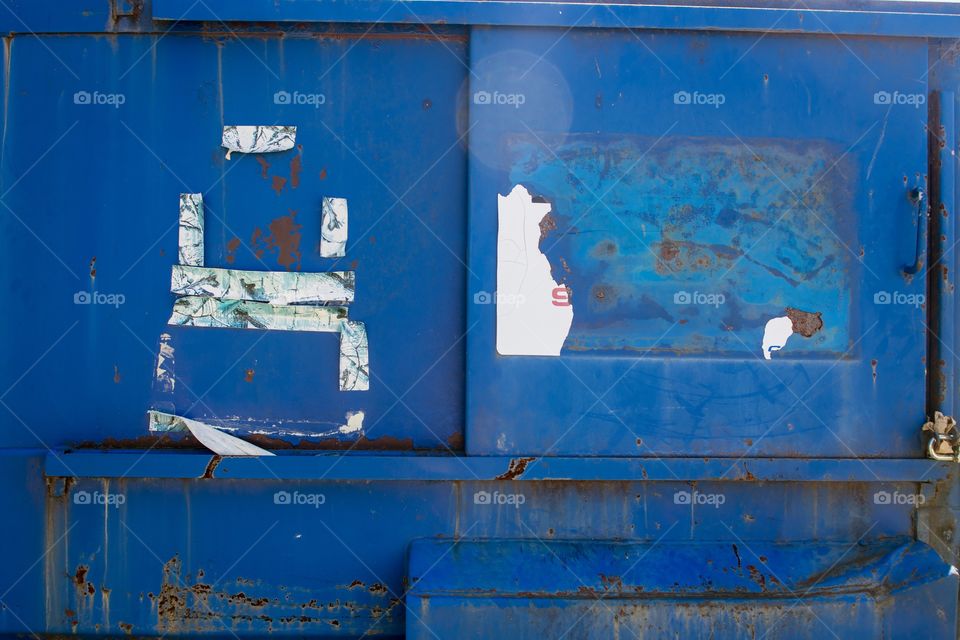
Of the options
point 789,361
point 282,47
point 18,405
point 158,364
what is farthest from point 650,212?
point 18,405

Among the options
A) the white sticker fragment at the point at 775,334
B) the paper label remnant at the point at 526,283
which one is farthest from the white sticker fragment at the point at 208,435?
the white sticker fragment at the point at 775,334

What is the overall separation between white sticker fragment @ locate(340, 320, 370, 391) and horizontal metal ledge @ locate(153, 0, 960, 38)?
1031 mm

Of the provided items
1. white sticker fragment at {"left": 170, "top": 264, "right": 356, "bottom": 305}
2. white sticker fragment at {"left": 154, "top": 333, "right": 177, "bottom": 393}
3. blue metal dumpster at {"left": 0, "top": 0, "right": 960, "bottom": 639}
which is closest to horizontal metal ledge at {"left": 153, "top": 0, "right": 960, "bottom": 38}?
blue metal dumpster at {"left": 0, "top": 0, "right": 960, "bottom": 639}

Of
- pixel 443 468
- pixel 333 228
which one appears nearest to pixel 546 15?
pixel 333 228

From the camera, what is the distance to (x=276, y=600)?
2107 mm

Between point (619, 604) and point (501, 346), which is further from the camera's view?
point (501, 346)

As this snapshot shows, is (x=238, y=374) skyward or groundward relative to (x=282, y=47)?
groundward

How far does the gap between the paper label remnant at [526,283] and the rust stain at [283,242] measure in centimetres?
68

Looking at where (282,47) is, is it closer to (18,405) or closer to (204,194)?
(204,194)

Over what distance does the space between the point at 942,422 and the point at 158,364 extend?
2.60 meters

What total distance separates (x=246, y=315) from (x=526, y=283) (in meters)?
0.94

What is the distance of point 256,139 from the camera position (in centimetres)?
214

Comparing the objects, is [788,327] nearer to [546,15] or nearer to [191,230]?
[546,15]

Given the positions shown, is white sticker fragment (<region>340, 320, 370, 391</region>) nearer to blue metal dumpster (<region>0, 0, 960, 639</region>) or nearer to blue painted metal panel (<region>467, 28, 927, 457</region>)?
blue metal dumpster (<region>0, 0, 960, 639</region>)
